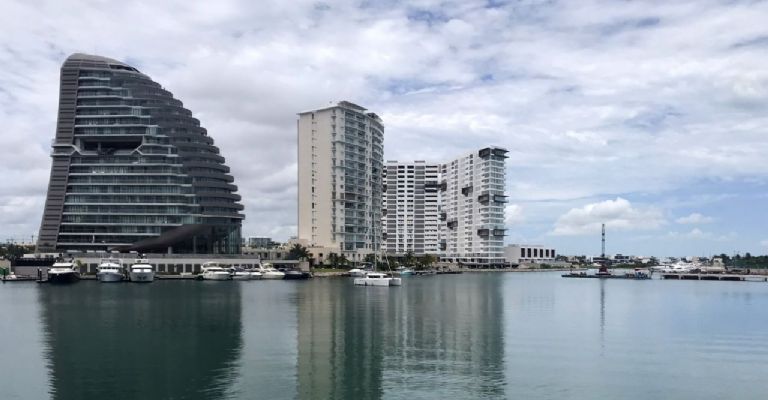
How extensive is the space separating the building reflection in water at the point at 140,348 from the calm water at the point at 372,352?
0.17 m

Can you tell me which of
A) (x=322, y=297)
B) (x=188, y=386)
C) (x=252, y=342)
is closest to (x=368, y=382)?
(x=188, y=386)

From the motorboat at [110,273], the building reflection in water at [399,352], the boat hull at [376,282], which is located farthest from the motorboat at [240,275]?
the building reflection in water at [399,352]

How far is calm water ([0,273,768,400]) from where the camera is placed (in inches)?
1748

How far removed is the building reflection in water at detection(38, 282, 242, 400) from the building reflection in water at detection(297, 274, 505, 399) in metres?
6.73

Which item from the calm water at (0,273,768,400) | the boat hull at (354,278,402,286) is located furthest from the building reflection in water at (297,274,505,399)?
the boat hull at (354,278,402,286)

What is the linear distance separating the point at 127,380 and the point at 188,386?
15.0ft

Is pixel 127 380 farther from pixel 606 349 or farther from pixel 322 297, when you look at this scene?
pixel 322 297

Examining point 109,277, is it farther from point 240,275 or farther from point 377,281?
point 377,281

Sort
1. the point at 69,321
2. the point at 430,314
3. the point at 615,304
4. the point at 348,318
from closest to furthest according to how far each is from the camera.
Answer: the point at 69,321, the point at 348,318, the point at 430,314, the point at 615,304

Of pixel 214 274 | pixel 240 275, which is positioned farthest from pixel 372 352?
→ pixel 240 275

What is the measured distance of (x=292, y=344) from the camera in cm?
6119

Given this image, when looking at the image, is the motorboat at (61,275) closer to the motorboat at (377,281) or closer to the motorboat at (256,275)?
the motorboat at (256,275)

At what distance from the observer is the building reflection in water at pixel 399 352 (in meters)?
44.5

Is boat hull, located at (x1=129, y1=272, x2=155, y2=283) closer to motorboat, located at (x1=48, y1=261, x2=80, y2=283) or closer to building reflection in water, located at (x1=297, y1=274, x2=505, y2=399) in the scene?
motorboat, located at (x1=48, y1=261, x2=80, y2=283)
